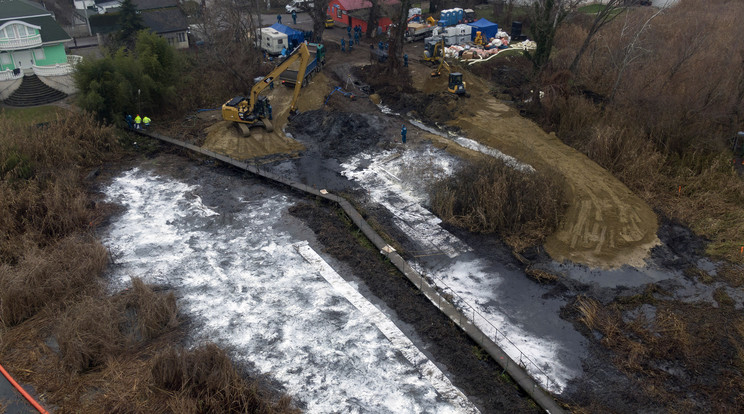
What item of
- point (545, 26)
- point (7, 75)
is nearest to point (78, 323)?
point (7, 75)

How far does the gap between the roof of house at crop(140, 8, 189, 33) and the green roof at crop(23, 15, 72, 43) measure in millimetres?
5641

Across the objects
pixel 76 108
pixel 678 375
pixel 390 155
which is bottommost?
pixel 678 375

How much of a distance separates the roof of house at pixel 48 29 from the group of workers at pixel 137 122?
1010 centimetres

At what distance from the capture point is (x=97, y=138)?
18.5 meters

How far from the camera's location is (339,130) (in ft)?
65.8

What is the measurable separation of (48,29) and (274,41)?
37.4 feet

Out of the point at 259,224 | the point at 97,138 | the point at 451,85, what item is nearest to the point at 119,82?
the point at 97,138

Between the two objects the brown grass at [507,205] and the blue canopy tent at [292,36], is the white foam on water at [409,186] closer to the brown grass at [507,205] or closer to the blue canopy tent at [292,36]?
the brown grass at [507,205]

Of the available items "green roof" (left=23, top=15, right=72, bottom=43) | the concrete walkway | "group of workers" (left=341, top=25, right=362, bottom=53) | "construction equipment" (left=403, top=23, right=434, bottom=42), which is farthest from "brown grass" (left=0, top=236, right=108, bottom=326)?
"construction equipment" (left=403, top=23, right=434, bottom=42)

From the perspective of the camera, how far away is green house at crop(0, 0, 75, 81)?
984 inches

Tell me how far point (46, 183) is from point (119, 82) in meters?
5.94

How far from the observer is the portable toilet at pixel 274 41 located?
1133 inches

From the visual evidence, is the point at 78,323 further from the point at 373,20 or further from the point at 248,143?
the point at 373,20

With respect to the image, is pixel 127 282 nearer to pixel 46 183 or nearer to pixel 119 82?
pixel 46 183
